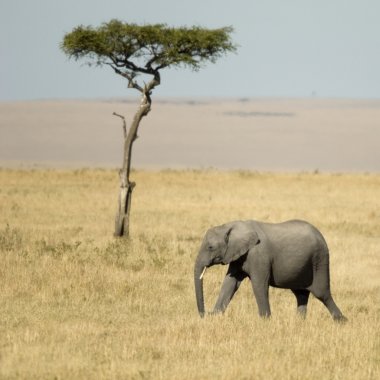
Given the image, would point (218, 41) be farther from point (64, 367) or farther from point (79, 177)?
point (79, 177)

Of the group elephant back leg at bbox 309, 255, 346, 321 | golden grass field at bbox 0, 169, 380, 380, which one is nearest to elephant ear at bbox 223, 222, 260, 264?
golden grass field at bbox 0, 169, 380, 380

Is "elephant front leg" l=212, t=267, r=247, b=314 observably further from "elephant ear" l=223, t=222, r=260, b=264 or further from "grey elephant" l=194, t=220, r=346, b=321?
"elephant ear" l=223, t=222, r=260, b=264

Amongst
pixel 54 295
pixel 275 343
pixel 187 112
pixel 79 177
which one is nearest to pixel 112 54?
pixel 54 295

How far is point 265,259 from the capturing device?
43.9 ft

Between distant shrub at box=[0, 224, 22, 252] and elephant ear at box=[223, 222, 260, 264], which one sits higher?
elephant ear at box=[223, 222, 260, 264]

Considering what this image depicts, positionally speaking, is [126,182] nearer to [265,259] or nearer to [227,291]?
[227,291]

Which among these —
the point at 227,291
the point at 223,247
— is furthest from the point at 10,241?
the point at 223,247

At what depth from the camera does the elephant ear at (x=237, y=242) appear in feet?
43.1

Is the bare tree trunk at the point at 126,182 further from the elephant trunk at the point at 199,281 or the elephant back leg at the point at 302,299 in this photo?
the elephant trunk at the point at 199,281

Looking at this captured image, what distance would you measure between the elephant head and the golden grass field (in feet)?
2.03

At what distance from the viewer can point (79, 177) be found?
50469 millimetres

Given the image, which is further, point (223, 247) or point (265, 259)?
point (265, 259)

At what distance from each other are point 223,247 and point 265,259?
596 millimetres

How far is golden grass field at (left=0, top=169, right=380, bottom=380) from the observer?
10.9 m
